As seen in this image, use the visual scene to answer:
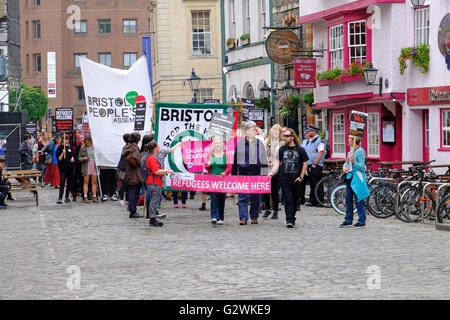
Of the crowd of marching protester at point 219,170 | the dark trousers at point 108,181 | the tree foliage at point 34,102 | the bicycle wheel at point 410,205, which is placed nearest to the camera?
the crowd of marching protester at point 219,170

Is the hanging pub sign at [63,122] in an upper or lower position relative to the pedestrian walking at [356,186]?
upper

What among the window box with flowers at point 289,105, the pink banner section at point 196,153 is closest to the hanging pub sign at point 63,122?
the window box with flowers at point 289,105

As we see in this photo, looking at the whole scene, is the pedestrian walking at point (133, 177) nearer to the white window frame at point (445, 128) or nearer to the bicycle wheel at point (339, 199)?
the bicycle wheel at point (339, 199)

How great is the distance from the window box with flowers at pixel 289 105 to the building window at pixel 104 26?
238ft

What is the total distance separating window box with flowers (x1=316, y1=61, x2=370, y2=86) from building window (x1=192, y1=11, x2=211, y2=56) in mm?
24517

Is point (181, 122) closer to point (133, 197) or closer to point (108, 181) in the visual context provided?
point (133, 197)

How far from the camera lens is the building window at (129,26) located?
104 m

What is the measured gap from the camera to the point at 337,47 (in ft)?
96.3

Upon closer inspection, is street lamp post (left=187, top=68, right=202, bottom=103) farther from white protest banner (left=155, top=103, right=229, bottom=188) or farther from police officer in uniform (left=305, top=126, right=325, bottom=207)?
white protest banner (left=155, top=103, right=229, bottom=188)

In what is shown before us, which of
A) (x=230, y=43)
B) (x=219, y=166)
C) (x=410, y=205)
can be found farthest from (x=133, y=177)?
(x=230, y=43)

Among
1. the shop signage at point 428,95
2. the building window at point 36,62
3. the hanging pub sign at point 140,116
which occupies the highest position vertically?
the building window at point 36,62

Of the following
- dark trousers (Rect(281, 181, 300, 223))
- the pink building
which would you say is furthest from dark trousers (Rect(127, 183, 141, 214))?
the pink building

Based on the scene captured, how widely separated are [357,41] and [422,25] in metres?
3.04

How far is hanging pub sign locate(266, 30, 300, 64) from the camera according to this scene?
31.4 m
